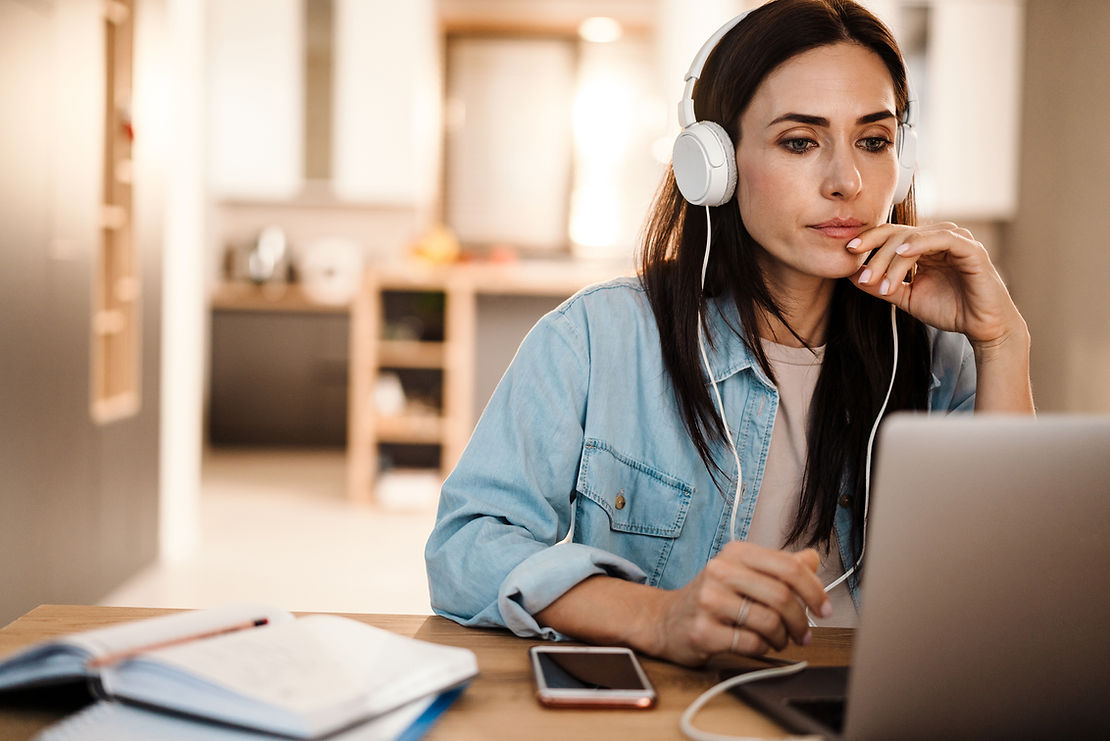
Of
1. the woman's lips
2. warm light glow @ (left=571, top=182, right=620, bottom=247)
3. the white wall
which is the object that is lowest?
the woman's lips

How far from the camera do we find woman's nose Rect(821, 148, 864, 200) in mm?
1108

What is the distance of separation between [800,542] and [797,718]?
523mm

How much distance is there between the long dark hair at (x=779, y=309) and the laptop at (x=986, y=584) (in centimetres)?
53

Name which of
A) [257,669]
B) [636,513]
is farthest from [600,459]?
[257,669]

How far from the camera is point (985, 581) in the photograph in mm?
604

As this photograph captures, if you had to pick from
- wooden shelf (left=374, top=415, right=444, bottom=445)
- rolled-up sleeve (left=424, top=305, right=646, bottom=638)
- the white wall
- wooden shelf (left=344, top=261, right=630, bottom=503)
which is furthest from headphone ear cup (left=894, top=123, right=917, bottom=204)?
the white wall

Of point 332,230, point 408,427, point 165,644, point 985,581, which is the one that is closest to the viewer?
point 985,581

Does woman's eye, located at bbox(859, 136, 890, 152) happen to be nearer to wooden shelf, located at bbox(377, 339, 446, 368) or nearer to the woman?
the woman

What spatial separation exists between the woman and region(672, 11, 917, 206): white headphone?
15 millimetres

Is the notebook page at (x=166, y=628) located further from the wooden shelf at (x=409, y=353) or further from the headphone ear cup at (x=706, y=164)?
the wooden shelf at (x=409, y=353)

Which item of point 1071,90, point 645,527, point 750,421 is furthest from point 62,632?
point 1071,90

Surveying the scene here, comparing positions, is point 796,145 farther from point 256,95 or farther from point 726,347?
point 256,95

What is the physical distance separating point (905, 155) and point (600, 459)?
0.52 metres

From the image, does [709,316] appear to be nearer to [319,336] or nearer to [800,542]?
[800,542]
